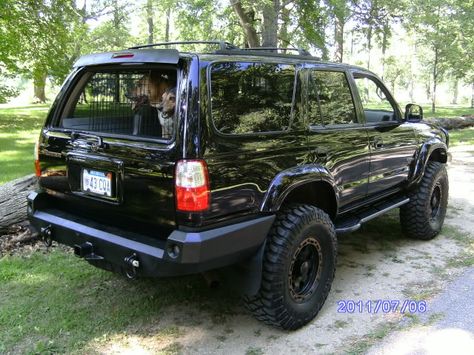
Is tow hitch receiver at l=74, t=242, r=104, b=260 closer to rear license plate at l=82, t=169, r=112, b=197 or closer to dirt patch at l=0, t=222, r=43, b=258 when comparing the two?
rear license plate at l=82, t=169, r=112, b=197

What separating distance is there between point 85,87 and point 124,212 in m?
1.22

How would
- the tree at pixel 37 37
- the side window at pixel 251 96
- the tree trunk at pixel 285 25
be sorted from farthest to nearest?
the tree trunk at pixel 285 25
the tree at pixel 37 37
the side window at pixel 251 96

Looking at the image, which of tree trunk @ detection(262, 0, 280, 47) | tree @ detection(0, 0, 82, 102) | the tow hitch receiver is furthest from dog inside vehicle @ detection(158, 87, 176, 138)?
tree @ detection(0, 0, 82, 102)

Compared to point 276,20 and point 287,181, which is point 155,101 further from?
point 276,20

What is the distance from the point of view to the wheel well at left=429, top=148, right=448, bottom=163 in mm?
5488

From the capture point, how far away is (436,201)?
18.0 feet

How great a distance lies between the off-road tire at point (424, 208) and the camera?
5.12 meters

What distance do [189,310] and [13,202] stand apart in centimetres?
253

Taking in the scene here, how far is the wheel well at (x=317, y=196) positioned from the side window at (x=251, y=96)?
53 centimetres

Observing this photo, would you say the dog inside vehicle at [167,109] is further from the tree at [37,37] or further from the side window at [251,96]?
the tree at [37,37]

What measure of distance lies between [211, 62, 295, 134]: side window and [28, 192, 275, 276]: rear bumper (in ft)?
2.08

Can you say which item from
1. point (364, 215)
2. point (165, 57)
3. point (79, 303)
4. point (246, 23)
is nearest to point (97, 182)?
point (165, 57)

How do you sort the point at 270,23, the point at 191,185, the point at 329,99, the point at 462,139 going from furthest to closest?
the point at 462,139
the point at 270,23
the point at 329,99
the point at 191,185
